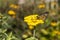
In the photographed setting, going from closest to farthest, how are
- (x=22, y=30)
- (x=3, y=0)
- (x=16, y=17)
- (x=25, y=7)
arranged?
1. (x=22, y=30)
2. (x=16, y=17)
3. (x=25, y=7)
4. (x=3, y=0)

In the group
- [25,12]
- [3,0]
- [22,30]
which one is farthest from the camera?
[3,0]

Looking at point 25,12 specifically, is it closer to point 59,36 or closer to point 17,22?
point 17,22

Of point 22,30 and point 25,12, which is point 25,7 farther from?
point 22,30

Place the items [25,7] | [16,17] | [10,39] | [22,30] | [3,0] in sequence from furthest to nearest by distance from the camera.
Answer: [3,0] < [25,7] < [16,17] < [22,30] < [10,39]

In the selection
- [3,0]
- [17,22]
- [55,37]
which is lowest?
[55,37]

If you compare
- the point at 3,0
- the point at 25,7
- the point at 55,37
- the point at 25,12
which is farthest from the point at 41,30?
the point at 3,0

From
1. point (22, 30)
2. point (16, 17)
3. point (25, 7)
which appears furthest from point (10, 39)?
point (25, 7)

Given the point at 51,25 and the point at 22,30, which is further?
the point at 51,25

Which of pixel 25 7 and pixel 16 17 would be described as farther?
pixel 25 7

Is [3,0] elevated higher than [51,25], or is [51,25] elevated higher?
[3,0]
